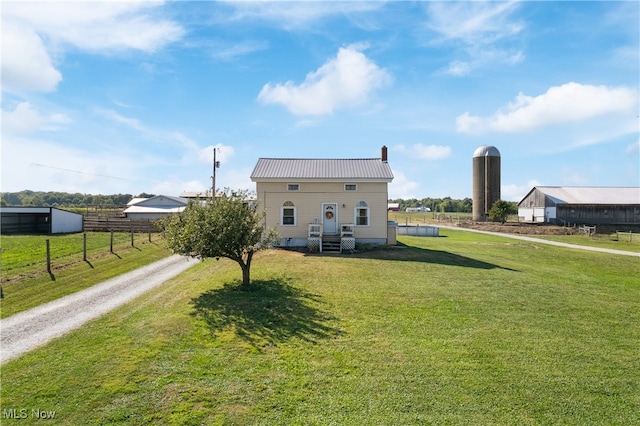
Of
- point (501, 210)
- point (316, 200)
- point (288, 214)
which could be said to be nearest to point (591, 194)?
point (501, 210)

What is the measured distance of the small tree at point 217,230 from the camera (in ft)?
40.3

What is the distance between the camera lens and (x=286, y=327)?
950 centimetres

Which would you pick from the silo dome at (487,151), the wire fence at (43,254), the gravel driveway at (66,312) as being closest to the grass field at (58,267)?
the wire fence at (43,254)

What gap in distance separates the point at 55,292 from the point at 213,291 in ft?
19.5

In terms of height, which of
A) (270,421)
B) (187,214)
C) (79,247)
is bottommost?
(270,421)

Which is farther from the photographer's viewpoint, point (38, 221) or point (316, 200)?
point (38, 221)

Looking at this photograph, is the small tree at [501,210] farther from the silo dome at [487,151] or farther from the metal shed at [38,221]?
the metal shed at [38,221]

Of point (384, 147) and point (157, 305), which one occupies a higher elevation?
point (384, 147)

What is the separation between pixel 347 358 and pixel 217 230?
22.3 ft

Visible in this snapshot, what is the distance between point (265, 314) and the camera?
34.2 ft

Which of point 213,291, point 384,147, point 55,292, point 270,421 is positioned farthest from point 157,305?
point 384,147

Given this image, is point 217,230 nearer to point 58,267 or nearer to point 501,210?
point 58,267

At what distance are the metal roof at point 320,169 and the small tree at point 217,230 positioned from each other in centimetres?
865

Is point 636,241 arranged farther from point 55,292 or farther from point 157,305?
point 55,292
